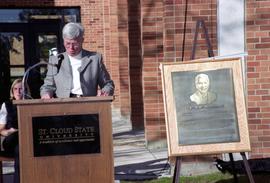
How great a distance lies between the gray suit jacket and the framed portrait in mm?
637

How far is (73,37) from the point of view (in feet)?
17.4

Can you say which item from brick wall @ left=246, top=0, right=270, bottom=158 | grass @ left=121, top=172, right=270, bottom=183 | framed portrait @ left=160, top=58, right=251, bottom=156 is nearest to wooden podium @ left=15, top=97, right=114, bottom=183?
framed portrait @ left=160, top=58, right=251, bottom=156

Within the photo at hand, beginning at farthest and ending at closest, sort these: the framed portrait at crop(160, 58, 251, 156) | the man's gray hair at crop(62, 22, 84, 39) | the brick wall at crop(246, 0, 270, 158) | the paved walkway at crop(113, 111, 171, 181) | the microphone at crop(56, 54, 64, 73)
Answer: the paved walkway at crop(113, 111, 171, 181) → the brick wall at crop(246, 0, 270, 158) → the framed portrait at crop(160, 58, 251, 156) → the microphone at crop(56, 54, 64, 73) → the man's gray hair at crop(62, 22, 84, 39)

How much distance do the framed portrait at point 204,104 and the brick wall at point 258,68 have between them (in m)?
1.51

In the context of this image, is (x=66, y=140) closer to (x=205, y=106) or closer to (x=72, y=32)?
(x=72, y=32)

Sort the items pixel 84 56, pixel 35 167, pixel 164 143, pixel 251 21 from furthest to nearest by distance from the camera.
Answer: pixel 164 143
pixel 251 21
pixel 84 56
pixel 35 167

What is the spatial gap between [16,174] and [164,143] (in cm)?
399

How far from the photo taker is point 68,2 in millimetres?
15664

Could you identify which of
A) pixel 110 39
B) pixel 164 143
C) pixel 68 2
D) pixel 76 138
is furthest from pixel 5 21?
pixel 76 138

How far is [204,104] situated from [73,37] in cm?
152

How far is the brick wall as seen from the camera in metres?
7.08

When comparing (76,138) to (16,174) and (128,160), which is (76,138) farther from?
(128,160)

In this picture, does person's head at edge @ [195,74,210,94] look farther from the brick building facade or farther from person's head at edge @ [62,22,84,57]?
the brick building facade

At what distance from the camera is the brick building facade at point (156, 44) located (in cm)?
711
